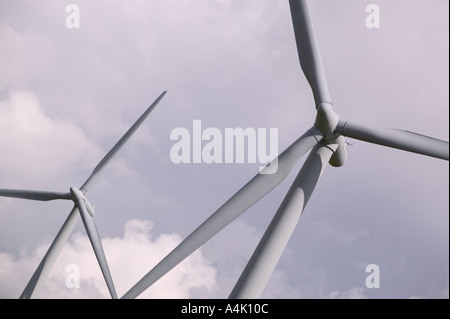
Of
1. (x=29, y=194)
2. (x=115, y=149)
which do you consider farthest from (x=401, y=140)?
(x=29, y=194)

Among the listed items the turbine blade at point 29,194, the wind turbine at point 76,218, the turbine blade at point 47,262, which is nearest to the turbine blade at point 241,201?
the wind turbine at point 76,218

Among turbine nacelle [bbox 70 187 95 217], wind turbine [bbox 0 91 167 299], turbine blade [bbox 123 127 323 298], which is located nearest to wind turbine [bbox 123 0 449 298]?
turbine blade [bbox 123 127 323 298]

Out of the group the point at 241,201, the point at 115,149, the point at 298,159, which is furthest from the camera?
the point at 115,149

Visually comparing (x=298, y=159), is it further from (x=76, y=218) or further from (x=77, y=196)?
(x=76, y=218)

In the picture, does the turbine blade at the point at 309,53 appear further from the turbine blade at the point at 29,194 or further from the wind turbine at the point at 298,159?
the turbine blade at the point at 29,194

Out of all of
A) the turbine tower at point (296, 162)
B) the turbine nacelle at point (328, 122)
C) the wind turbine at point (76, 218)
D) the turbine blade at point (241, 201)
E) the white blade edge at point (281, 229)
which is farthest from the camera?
the wind turbine at point (76, 218)

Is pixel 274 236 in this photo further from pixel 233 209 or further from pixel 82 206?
pixel 82 206
